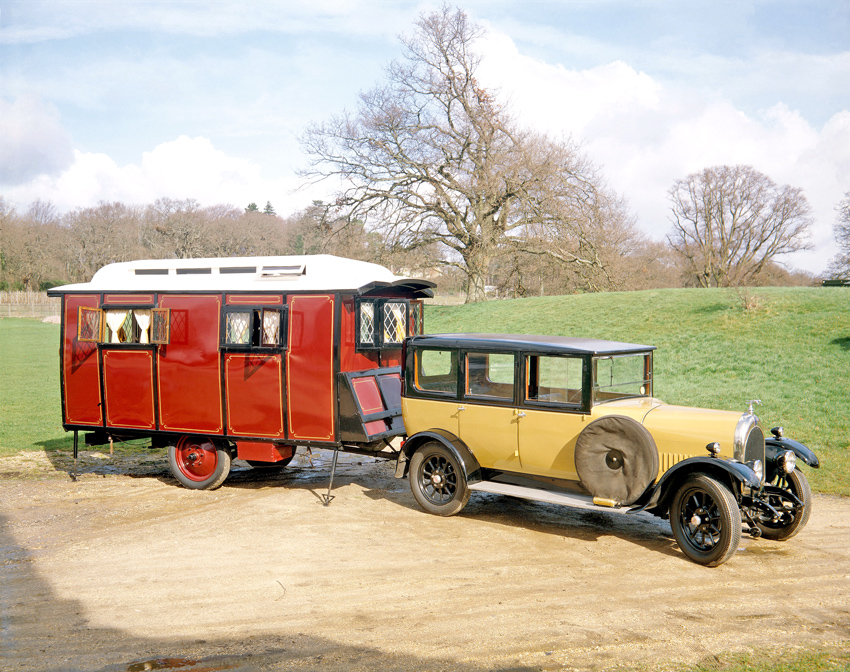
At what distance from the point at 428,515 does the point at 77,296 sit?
6.55 meters

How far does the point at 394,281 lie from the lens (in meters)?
10.4

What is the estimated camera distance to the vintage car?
7316 mm

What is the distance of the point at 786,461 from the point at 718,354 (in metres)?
13.8

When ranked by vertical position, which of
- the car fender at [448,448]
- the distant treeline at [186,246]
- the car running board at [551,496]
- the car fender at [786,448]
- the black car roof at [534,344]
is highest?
the distant treeline at [186,246]

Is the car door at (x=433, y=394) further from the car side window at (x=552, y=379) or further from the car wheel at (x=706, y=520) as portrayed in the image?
the car wheel at (x=706, y=520)

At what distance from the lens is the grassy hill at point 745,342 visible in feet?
49.2

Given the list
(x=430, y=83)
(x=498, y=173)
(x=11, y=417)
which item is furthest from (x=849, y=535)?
(x=430, y=83)

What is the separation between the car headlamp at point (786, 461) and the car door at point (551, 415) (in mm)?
2101

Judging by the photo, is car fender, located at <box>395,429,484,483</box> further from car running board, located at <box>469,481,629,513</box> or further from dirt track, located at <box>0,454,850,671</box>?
dirt track, located at <box>0,454,850,671</box>

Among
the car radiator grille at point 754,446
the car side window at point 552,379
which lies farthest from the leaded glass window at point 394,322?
the car radiator grille at point 754,446

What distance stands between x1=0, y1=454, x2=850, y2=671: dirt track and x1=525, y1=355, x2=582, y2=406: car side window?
1612mm

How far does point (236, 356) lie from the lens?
10.3m

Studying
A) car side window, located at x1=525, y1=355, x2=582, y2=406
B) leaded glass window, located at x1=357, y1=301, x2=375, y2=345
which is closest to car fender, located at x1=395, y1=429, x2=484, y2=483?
car side window, located at x1=525, y1=355, x2=582, y2=406

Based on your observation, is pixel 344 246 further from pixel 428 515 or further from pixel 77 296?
pixel 428 515
